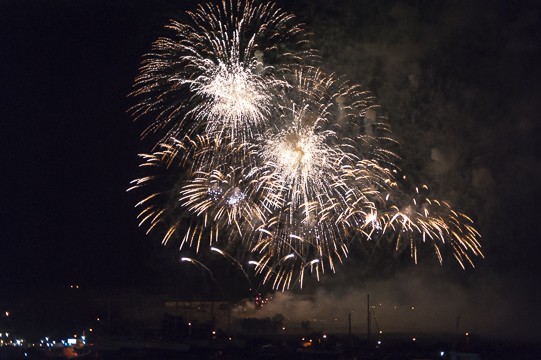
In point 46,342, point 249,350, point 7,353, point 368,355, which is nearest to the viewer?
point 368,355

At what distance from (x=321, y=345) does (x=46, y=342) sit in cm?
2087

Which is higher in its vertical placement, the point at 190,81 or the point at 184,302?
the point at 190,81

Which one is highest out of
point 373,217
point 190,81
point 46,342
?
point 190,81

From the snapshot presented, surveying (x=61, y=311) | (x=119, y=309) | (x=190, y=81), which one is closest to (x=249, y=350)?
(x=190, y=81)

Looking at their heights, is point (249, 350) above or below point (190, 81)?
below

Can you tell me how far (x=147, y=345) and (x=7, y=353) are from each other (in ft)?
22.6

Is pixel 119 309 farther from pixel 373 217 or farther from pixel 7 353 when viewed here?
pixel 373 217

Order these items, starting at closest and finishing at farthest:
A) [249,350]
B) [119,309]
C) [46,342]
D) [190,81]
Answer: [190,81] < [249,350] < [46,342] < [119,309]

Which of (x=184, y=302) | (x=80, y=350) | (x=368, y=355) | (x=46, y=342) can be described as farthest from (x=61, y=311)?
(x=368, y=355)

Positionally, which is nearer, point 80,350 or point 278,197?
point 278,197

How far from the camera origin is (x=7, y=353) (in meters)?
32.4

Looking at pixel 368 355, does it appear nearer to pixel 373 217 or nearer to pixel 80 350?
pixel 373 217

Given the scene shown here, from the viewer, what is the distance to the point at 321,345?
117ft

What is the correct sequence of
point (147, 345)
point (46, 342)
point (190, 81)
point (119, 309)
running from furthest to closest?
point (119, 309)
point (46, 342)
point (147, 345)
point (190, 81)
